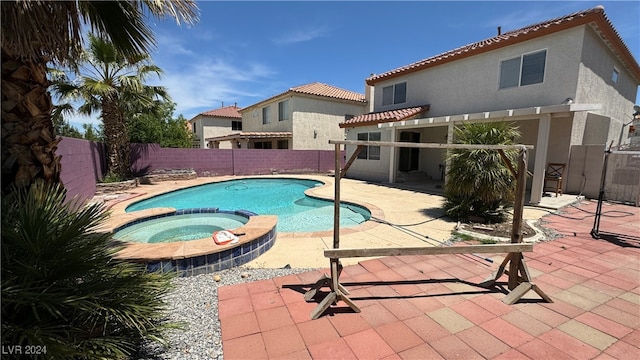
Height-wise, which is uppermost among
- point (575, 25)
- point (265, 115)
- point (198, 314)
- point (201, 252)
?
point (575, 25)

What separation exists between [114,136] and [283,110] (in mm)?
13729

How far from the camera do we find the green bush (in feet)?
6.53

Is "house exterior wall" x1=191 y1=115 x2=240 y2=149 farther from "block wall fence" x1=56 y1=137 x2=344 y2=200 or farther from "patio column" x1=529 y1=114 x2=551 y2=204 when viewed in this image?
"patio column" x1=529 y1=114 x2=551 y2=204

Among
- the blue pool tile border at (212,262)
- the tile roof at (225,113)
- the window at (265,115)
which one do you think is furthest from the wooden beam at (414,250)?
the tile roof at (225,113)

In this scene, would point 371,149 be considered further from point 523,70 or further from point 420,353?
point 420,353

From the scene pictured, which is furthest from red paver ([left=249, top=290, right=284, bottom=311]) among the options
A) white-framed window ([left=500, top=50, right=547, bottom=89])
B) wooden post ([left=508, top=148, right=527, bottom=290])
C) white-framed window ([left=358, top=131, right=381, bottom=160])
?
white-framed window ([left=358, top=131, right=381, bottom=160])

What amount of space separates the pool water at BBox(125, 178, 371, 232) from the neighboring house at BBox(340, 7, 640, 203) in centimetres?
609

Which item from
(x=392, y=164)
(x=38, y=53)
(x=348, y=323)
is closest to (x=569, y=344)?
(x=348, y=323)

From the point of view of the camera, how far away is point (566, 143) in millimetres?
11148

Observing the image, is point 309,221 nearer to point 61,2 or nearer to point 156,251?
point 156,251

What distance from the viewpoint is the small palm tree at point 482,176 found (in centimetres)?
729

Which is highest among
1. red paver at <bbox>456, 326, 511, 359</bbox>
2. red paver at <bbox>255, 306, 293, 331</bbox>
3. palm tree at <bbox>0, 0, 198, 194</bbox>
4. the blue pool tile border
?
palm tree at <bbox>0, 0, 198, 194</bbox>

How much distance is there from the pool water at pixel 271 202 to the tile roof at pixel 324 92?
9.14 meters

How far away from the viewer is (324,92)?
24.6m
